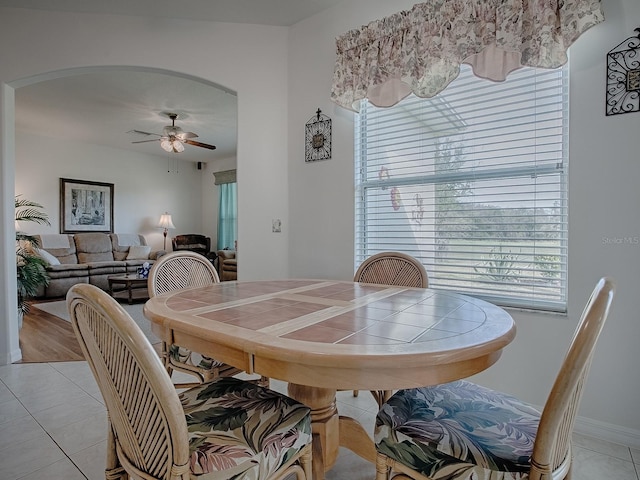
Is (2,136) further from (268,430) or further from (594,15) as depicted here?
(594,15)

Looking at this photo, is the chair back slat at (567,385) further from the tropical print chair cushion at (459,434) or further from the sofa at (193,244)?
the sofa at (193,244)

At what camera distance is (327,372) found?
0.81 m

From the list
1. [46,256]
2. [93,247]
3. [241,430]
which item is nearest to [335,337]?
[241,430]

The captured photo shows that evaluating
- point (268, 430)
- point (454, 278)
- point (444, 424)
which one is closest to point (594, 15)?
point (454, 278)

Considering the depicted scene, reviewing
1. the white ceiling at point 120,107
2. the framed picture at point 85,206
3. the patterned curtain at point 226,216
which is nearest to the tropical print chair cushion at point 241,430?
the white ceiling at point 120,107

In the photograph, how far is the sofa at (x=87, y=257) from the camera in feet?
17.1

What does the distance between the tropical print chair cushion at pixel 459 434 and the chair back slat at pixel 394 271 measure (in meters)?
0.84

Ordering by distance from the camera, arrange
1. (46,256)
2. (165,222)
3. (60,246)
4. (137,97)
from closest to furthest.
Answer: (137,97)
(46,256)
(60,246)
(165,222)

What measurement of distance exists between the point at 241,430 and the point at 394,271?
4.26 ft

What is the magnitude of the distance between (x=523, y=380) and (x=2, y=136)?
12.8ft

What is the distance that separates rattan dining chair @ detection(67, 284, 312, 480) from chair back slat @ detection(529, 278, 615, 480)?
1.96 ft

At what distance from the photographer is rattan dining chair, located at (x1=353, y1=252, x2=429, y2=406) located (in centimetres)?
193

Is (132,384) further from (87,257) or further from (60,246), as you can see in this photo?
(87,257)

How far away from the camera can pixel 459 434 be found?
910 millimetres
